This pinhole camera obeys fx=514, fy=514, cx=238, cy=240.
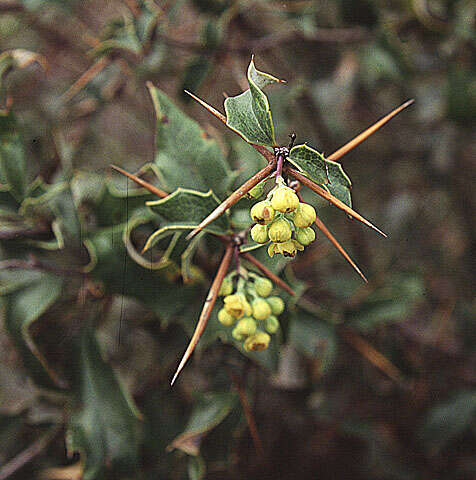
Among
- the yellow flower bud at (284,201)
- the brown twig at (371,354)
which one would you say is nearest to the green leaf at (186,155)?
the yellow flower bud at (284,201)

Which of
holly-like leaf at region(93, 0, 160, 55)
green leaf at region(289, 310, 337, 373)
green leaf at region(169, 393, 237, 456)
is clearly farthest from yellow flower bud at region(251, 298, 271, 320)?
holly-like leaf at region(93, 0, 160, 55)

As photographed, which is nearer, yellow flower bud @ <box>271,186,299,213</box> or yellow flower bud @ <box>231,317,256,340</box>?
yellow flower bud @ <box>271,186,299,213</box>

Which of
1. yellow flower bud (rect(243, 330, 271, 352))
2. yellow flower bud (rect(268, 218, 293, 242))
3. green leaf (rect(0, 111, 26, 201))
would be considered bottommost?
yellow flower bud (rect(243, 330, 271, 352))

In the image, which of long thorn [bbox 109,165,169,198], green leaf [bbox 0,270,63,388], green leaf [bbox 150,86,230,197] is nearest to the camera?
long thorn [bbox 109,165,169,198]

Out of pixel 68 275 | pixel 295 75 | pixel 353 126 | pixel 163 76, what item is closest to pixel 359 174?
pixel 353 126

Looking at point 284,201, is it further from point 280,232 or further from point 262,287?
point 262,287

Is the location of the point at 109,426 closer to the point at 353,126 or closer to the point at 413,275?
the point at 413,275

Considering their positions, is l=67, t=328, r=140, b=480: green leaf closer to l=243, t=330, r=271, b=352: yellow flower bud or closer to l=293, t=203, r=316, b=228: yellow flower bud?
l=243, t=330, r=271, b=352: yellow flower bud
